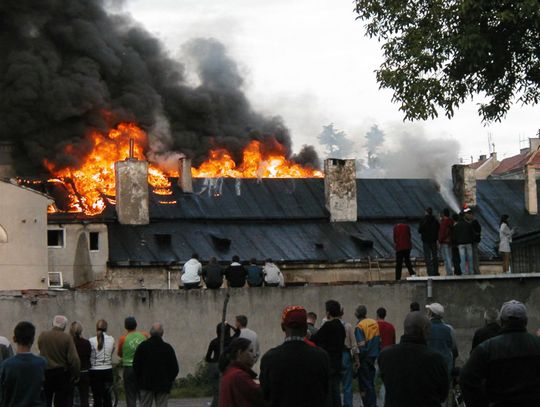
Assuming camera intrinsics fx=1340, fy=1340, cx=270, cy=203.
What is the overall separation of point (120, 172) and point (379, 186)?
13.0 metres

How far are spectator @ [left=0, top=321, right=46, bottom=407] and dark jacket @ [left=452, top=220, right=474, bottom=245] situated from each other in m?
16.2

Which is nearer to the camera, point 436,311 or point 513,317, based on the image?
point 513,317

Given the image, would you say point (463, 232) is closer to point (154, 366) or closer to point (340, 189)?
point (154, 366)

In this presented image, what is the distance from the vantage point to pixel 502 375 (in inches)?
419

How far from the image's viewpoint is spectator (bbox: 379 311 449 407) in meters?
11.4

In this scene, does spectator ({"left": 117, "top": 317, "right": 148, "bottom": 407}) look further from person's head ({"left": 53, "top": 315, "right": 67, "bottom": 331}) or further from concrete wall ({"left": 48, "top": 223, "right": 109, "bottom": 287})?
concrete wall ({"left": 48, "top": 223, "right": 109, "bottom": 287})

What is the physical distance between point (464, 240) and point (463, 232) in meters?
0.18

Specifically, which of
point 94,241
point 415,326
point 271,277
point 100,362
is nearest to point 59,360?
point 100,362

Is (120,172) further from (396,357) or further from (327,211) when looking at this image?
(396,357)

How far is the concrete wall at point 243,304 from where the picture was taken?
2866 cm

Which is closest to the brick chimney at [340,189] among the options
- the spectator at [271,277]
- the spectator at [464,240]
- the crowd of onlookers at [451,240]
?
the spectator at [271,277]

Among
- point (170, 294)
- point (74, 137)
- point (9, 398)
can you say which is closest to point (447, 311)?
point (170, 294)

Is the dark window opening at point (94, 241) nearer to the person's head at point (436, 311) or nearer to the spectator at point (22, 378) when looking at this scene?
the person's head at point (436, 311)

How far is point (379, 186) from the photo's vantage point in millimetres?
57531
